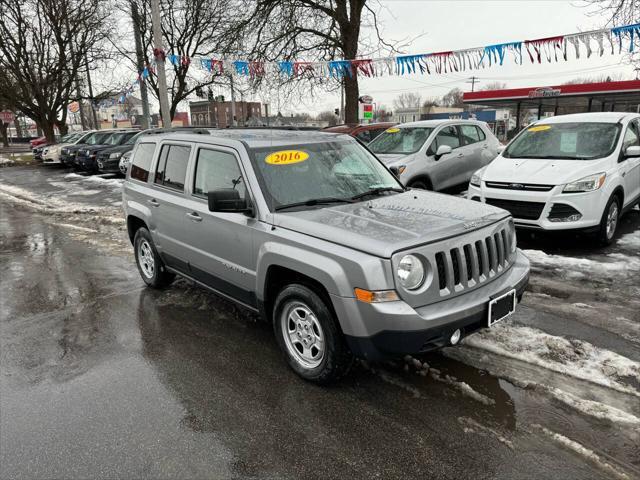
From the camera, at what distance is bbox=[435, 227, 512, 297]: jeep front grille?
10.4 feet

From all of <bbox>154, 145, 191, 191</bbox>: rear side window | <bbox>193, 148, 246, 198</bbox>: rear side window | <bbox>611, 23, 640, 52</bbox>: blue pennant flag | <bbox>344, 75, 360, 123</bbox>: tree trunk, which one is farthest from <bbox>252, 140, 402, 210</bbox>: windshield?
<bbox>344, 75, 360, 123</bbox>: tree trunk

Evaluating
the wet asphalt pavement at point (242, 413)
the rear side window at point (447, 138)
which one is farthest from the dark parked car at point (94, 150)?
the wet asphalt pavement at point (242, 413)

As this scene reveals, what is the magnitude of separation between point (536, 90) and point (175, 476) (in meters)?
28.6

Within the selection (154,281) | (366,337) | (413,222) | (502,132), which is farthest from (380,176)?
(502,132)

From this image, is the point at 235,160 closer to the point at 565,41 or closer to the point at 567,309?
the point at 567,309

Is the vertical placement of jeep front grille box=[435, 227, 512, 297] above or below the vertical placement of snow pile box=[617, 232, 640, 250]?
above

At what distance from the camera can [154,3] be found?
13102mm

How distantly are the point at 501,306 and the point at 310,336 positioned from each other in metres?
1.38

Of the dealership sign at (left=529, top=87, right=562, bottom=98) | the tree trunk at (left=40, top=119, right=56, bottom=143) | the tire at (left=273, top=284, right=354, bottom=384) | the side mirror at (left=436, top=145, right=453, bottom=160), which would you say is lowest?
the tire at (left=273, top=284, right=354, bottom=384)

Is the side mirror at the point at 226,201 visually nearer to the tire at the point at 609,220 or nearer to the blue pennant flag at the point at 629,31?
the tire at the point at 609,220

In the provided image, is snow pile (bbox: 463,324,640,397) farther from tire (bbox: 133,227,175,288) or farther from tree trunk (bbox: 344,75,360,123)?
tree trunk (bbox: 344,75,360,123)

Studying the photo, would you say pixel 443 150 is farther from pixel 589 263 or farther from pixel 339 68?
pixel 339 68

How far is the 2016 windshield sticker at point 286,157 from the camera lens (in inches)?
159

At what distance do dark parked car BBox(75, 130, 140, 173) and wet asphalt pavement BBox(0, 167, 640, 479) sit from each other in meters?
16.2
